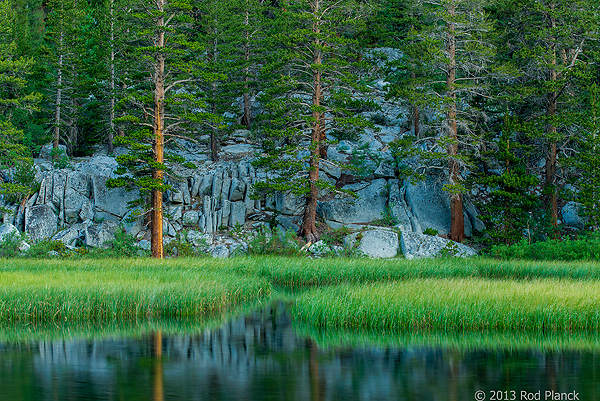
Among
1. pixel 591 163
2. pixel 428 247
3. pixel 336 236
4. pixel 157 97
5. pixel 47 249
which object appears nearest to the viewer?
pixel 157 97

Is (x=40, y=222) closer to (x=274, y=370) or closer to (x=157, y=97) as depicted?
(x=157, y=97)

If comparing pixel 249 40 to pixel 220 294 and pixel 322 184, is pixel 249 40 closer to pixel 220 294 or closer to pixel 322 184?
pixel 322 184

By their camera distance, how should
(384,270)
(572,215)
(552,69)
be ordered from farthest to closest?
1. (572,215)
2. (552,69)
3. (384,270)

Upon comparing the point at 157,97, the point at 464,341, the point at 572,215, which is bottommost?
the point at 464,341

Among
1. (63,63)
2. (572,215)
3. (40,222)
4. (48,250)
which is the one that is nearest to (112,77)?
(63,63)

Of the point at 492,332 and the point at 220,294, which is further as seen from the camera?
the point at 220,294

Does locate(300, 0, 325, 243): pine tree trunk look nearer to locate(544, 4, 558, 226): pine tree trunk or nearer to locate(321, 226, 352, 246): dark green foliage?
locate(321, 226, 352, 246): dark green foliage

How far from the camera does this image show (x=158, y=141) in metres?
30.4

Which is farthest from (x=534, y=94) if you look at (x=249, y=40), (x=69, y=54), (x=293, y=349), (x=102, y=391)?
(x=69, y=54)

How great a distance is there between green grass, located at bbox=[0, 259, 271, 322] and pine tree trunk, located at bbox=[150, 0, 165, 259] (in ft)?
23.6

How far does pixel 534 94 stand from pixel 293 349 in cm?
2552

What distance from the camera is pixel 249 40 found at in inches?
1737

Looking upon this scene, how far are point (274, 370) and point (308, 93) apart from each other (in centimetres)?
2458

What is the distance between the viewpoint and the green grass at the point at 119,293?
17.3 metres
